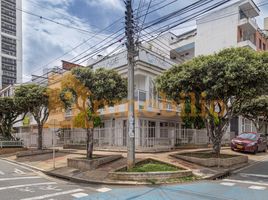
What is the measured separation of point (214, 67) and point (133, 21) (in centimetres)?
410

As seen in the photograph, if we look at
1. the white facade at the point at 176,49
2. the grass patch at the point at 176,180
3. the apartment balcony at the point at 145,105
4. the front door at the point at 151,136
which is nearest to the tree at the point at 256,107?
the white facade at the point at 176,49

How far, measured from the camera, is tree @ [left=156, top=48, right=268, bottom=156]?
38.1ft

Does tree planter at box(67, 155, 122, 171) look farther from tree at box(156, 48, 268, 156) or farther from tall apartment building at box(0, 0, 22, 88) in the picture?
tall apartment building at box(0, 0, 22, 88)

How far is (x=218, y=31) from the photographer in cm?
3366

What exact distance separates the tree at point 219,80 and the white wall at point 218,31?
19270mm

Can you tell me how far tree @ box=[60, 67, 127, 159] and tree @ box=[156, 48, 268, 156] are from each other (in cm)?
257

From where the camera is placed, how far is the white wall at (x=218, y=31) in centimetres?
3169

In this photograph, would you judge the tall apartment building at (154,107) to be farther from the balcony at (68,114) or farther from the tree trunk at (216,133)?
the tree trunk at (216,133)

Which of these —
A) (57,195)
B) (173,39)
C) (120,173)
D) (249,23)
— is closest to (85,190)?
(57,195)

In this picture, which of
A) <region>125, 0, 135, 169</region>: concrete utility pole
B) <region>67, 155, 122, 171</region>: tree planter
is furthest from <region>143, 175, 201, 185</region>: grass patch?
<region>67, 155, 122, 171</region>: tree planter

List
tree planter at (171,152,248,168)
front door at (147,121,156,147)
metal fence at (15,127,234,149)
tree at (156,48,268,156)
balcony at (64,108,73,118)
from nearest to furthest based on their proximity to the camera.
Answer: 1. tree at (156,48,268,156)
2. tree planter at (171,152,248,168)
3. front door at (147,121,156,147)
4. metal fence at (15,127,234,149)
5. balcony at (64,108,73,118)

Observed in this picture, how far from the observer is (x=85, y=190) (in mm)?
8891

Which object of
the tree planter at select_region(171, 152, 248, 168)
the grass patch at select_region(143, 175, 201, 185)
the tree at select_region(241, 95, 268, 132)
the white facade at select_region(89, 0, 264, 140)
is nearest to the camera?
the grass patch at select_region(143, 175, 201, 185)

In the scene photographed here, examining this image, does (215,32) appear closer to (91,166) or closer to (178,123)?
(178,123)
